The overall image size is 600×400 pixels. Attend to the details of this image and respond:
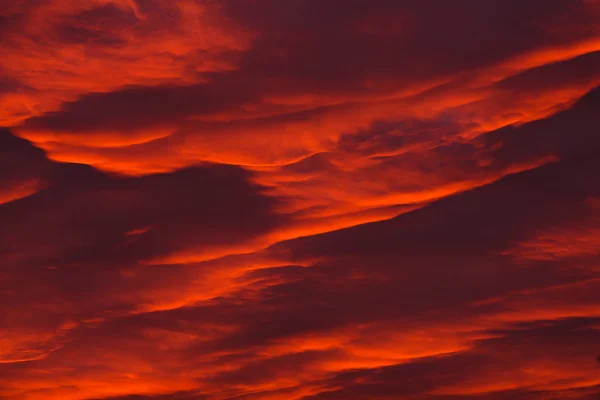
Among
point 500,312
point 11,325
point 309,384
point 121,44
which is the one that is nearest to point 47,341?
point 11,325

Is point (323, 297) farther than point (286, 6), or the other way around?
point (323, 297)

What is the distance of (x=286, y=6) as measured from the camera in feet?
9.75

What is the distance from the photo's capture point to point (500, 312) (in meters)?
3.59

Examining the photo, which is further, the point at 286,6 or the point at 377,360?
the point at 377,360

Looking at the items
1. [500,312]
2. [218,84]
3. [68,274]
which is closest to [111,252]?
[68,274]

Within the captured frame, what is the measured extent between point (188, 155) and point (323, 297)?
994 millimetres

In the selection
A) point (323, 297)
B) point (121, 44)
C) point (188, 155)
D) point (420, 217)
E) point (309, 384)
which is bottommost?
point (309, 384)

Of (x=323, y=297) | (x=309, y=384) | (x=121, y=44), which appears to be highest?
(x=121, y=44)

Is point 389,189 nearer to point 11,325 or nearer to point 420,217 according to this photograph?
point 420,217

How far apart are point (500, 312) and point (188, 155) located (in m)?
1.72

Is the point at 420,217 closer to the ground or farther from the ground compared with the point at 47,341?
farther from the ground

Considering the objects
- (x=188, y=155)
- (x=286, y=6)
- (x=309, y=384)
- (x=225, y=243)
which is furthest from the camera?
(x=309, y=384)

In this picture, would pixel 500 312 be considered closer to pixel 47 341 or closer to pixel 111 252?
pixel 111 252

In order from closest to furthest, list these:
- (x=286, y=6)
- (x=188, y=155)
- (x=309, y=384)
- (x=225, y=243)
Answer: (x=286, y=6), (x=188, y=155), (x=225, y=243), (x=309, y=384)
